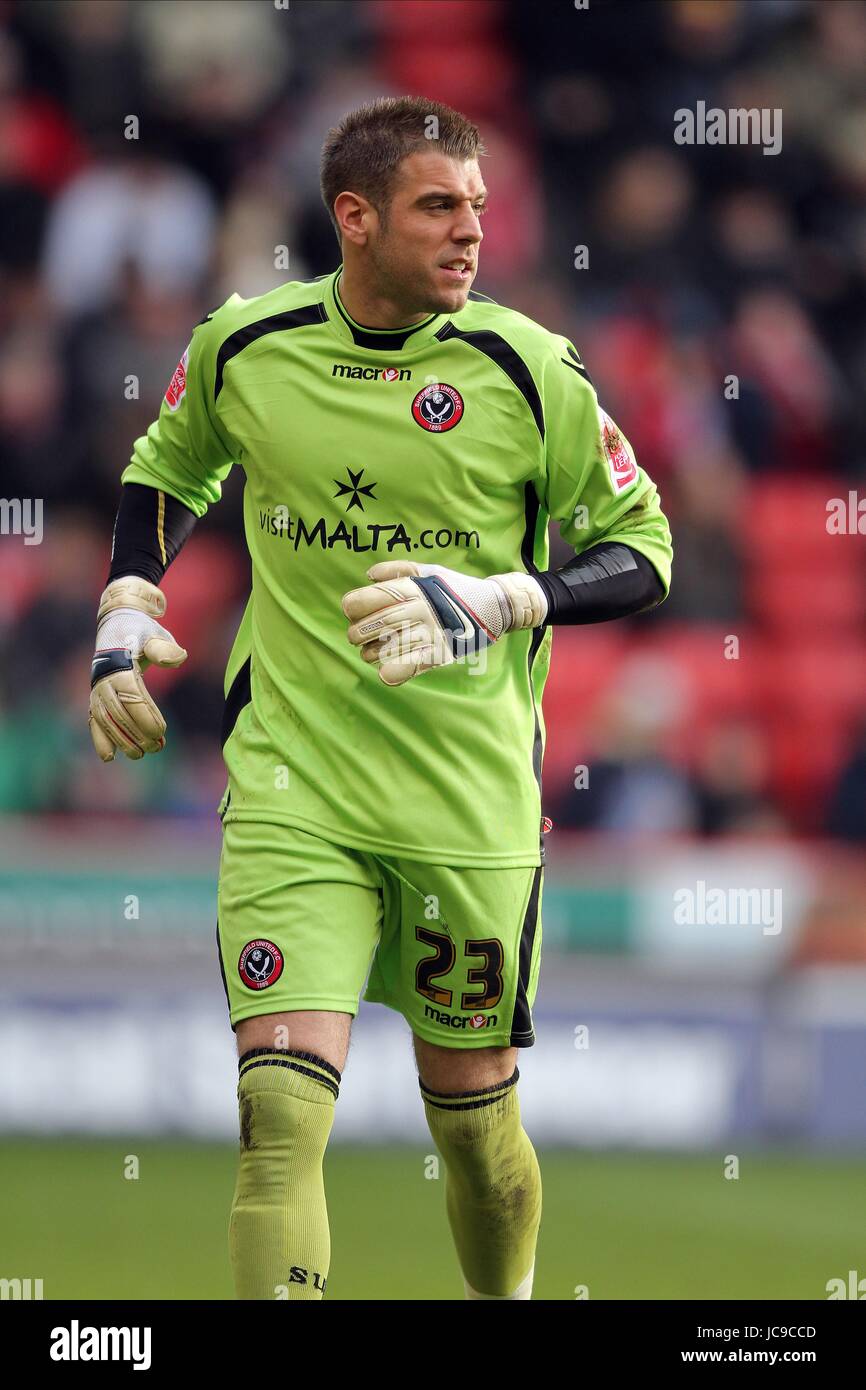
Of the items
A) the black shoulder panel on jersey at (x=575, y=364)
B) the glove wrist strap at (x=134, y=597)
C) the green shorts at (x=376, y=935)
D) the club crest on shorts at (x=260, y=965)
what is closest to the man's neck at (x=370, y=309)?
the black shoulder panel on jersey at (x=575, y=364)

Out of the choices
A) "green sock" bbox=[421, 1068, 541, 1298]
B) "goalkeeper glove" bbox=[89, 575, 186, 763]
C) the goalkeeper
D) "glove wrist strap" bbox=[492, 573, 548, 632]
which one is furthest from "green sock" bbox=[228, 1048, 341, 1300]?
"glove wrist strap" bbox=[492, 573, 548, 632]

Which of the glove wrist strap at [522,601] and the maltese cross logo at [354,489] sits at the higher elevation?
the maltese cross logo at [354,489]

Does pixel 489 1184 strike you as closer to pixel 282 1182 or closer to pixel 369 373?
pixel 282 1182

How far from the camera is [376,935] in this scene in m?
4.42

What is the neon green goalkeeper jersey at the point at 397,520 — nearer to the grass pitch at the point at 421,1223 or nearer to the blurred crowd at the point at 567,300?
the grass pitch at the point at 421,1223

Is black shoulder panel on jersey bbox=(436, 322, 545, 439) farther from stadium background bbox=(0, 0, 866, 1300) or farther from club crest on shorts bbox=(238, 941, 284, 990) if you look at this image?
stadium background bbox=(0, 0, 866, 1300)

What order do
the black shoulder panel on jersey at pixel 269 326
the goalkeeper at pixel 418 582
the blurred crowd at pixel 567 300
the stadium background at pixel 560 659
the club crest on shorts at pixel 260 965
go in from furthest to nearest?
the blurred crowd at pixel 567 300 < the stadium background at pixel 560 659 < the black shoulder panel on jersey at pixel 269 326 < the goalkeeper at pixel 418 582 < the club crest on shorts at pixel 260 965

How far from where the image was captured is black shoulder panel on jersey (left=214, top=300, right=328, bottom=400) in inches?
178

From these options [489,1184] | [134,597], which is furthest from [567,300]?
[489,1184]

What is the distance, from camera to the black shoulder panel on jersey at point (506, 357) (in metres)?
4.39

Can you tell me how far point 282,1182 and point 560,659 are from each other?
6417mm

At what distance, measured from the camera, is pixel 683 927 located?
28.5 feet
